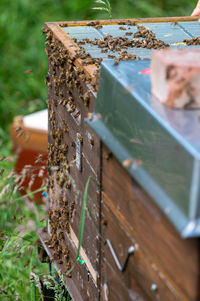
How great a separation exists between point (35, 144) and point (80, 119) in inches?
125

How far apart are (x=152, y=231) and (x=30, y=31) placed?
8332 millimetres

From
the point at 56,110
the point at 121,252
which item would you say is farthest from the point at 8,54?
the point at 121,252

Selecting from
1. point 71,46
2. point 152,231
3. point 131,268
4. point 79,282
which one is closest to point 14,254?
point 79,282

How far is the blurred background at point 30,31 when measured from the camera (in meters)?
9.04

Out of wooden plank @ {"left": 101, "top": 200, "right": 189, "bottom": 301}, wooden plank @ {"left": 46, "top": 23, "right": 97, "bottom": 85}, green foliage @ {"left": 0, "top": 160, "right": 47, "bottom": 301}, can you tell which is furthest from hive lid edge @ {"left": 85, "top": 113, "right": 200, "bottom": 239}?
green foliage @ {"left": 0, "top": 160, "right": 47, "bottom": 301}

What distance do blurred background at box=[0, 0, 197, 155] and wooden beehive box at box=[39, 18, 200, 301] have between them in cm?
525

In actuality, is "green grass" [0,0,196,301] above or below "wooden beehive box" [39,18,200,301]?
below

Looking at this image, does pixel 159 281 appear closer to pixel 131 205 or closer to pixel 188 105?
pixel 131 205

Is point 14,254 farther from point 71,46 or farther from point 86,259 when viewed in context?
point 71,46

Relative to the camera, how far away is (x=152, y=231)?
1955mm

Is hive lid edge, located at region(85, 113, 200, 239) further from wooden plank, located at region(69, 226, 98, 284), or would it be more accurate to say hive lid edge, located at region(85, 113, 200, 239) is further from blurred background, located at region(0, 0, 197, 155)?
blurred background, located at region(0, 0, 197, 155)

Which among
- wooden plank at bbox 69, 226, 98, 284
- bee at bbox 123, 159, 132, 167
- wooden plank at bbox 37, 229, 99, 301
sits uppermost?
bee at bbox 123, 159, 132, 167

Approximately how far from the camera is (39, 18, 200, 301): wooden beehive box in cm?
267

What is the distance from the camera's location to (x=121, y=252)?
2352mm
